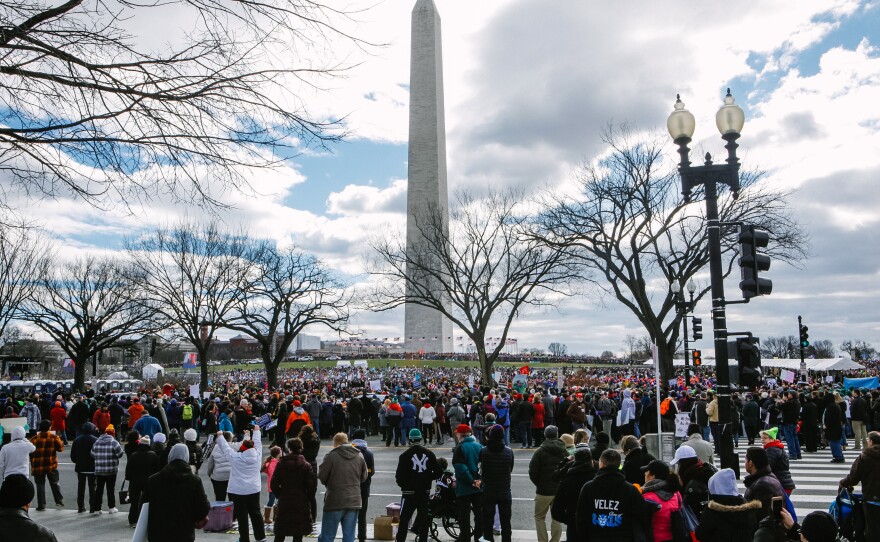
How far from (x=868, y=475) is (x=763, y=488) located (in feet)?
6.17

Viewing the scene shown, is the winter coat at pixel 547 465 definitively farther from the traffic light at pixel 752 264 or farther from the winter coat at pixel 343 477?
the traffic light at pixel 752 264

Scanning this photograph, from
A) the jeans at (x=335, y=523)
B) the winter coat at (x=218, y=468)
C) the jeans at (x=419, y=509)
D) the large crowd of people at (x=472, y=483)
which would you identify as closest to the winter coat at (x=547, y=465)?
the large crowd of people at (x=472, y=483)

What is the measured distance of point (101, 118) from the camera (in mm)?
5316

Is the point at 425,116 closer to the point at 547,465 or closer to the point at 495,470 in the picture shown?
the point at 495,470

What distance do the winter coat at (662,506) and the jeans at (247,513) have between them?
202 inches

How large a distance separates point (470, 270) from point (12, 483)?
26.2m

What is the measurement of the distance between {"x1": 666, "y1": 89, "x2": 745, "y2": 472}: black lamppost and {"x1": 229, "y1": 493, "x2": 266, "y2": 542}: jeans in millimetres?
5708

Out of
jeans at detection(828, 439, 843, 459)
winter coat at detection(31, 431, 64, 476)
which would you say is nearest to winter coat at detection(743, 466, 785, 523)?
winter coat at detection(31, 431, 64, 476)

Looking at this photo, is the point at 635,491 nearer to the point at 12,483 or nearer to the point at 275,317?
the point at 12,483

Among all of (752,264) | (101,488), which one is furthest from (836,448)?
(101,488)

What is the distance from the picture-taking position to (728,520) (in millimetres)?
5070

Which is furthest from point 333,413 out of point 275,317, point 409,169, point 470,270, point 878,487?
point 409,169

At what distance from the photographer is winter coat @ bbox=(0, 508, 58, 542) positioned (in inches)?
172

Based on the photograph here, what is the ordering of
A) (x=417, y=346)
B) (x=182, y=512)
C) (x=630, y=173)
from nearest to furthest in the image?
1. (x=182, y=512)
2. (x=630, y=173)
3. (x=417, y=346)
